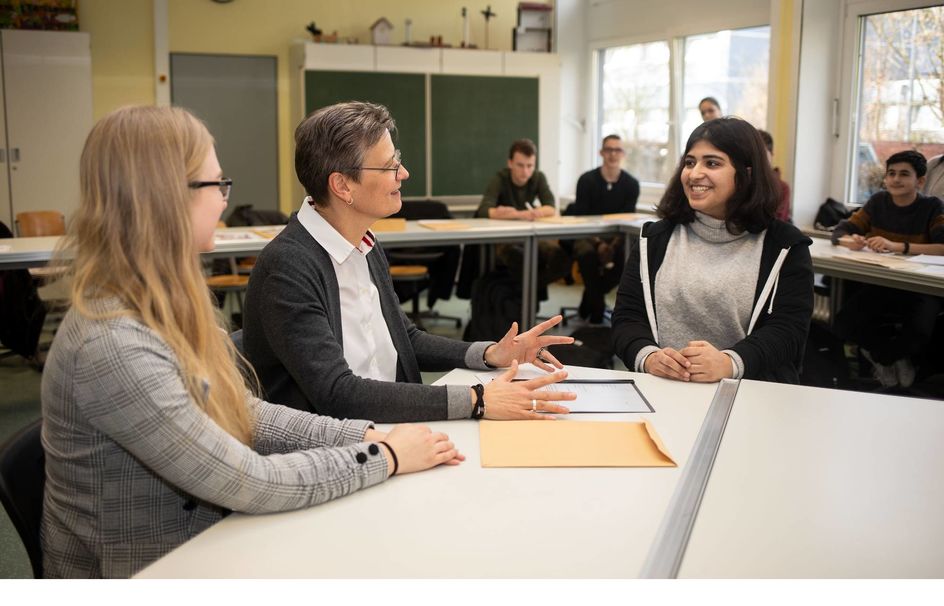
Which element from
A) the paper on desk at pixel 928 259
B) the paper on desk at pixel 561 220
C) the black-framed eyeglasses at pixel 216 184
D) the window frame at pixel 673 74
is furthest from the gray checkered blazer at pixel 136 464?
the window frame at pixel 673 74

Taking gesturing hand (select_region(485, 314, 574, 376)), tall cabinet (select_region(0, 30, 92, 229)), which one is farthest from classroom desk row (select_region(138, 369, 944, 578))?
tall cabinet (select_region(0, 30, 92, 229))

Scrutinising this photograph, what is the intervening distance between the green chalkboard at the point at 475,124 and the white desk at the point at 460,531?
6287 mm

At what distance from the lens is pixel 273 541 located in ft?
3.94

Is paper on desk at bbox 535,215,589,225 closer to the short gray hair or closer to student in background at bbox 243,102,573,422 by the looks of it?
student in background at bbox 243,102,573,422

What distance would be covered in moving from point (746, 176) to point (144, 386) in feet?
5.78

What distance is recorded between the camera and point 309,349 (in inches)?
68.9

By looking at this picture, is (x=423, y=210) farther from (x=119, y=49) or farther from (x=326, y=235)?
(x=326, y=235)

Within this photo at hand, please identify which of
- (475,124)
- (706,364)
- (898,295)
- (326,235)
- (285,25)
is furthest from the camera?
(475,124)

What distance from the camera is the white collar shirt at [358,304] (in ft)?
6.27

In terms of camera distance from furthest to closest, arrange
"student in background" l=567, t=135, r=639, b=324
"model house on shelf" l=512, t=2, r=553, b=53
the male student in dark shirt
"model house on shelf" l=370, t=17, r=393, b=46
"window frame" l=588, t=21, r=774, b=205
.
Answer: "model house on shelf" l=512, t=2, r=553, b=53 → "model house on shelf" l=370, t=17, r=393, b=46 → "window frame" l=588, t=21, r=774, b=205 → "student in background" l=567, t=135, r=639, b=324 → the male student in dark shirt

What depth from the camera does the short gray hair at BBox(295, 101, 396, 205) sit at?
6.36 ft

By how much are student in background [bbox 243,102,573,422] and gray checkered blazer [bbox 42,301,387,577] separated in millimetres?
334

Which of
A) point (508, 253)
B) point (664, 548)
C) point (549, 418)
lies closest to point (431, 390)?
point (549, 418)

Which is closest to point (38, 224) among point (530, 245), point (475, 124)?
point (530, 245)
